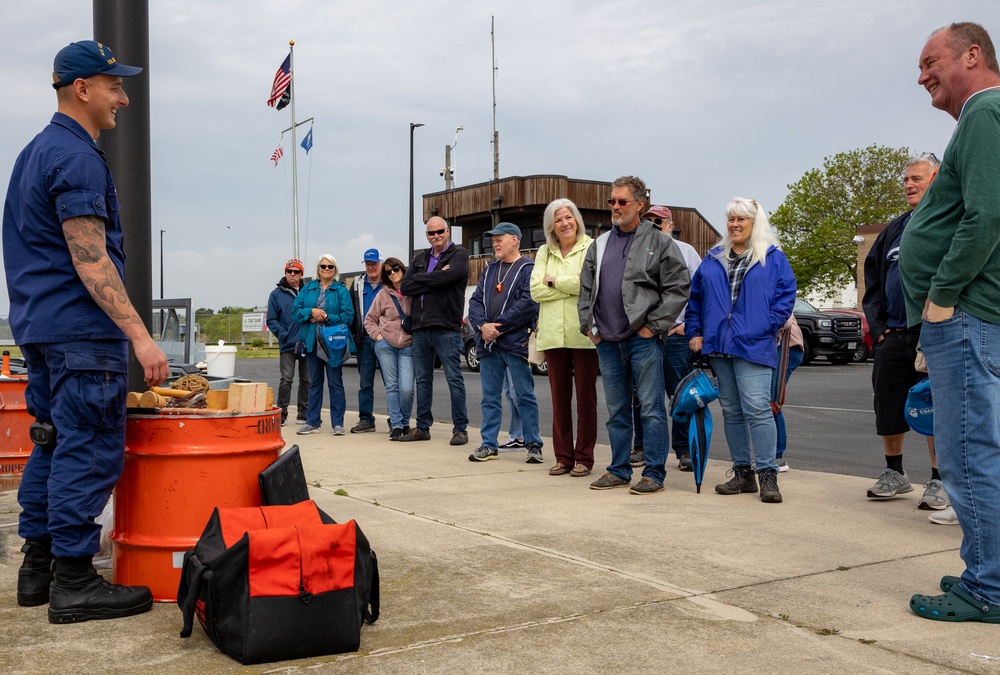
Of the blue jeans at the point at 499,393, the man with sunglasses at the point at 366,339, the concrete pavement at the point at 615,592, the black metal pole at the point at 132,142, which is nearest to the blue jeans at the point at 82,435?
the concrete pavement at the point at 615,592

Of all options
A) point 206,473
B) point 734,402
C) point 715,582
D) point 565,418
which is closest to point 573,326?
point 565,418

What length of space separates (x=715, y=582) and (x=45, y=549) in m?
2.65

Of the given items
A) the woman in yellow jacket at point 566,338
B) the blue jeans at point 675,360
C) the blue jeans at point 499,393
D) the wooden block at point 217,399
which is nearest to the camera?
the wooden block at point 217,399

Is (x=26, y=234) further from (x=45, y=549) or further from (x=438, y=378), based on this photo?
(x=438, y=378)

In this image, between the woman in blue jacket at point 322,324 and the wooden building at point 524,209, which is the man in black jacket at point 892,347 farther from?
the wooden building at point 524,209

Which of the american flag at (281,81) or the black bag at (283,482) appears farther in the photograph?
the american flag at (281,81)

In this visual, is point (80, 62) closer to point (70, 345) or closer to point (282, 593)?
point (70, 345)

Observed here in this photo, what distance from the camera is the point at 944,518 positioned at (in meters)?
5.18

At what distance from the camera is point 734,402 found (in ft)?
20.4

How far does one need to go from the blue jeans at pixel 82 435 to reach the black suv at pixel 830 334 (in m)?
22.4

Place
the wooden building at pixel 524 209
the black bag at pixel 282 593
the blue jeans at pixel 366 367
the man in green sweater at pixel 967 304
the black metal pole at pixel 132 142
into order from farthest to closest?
the wooden building at pixel 524 209 → the blue jeans at pixel 366 367 → the black metal pole at pixel 132 142 → the man in green sweater at pixel 967 304 → the black bag at pixel 282 593

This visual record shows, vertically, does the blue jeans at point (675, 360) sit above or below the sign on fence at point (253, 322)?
below

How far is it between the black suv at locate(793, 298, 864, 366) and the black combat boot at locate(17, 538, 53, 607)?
73.4 feet

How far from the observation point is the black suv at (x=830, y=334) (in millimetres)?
24250
